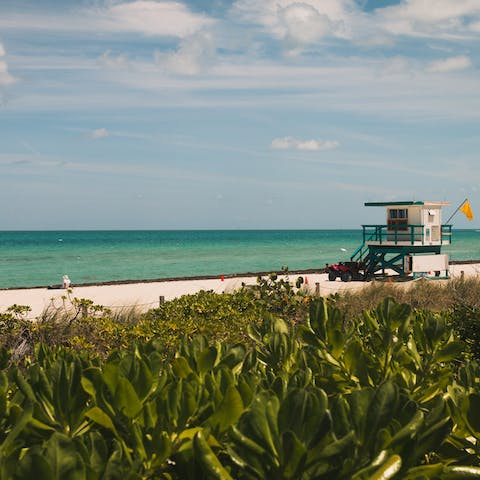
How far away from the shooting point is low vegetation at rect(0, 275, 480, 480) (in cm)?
131

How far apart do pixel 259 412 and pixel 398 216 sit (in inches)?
1227

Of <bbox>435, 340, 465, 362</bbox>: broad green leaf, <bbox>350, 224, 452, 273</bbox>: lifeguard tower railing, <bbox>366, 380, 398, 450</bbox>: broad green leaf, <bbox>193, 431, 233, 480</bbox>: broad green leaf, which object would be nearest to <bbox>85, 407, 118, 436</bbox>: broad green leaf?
<bbox>193, 431, 233, 480</bbox>: broad green leaf

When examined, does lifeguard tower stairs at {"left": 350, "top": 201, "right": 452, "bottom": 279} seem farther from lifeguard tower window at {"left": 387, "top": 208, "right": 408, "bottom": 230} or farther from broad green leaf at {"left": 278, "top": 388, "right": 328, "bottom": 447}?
broad green leaf at {"left": 278, "top": 388, "right": 328, "bottom": 447}

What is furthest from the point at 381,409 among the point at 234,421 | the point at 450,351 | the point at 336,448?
the point at 450,351

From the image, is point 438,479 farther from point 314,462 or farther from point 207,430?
point 207,430

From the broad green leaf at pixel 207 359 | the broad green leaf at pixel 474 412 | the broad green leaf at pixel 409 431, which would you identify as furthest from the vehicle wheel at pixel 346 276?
the broad green leaf at pixel 409 431

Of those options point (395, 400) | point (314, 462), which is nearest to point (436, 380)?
point (395, 400)

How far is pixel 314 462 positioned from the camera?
131cm

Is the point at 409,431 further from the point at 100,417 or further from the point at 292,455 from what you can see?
the point at 100,417

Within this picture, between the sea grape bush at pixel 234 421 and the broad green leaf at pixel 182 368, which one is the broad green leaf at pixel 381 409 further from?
the broad green leaf at pixel 182 368

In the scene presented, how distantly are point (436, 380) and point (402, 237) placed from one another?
29413 millimetres

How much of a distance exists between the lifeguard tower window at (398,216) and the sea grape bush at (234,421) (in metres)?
29.7

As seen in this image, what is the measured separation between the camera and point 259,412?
1.32 meters

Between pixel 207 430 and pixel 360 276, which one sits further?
pixel 360 276
